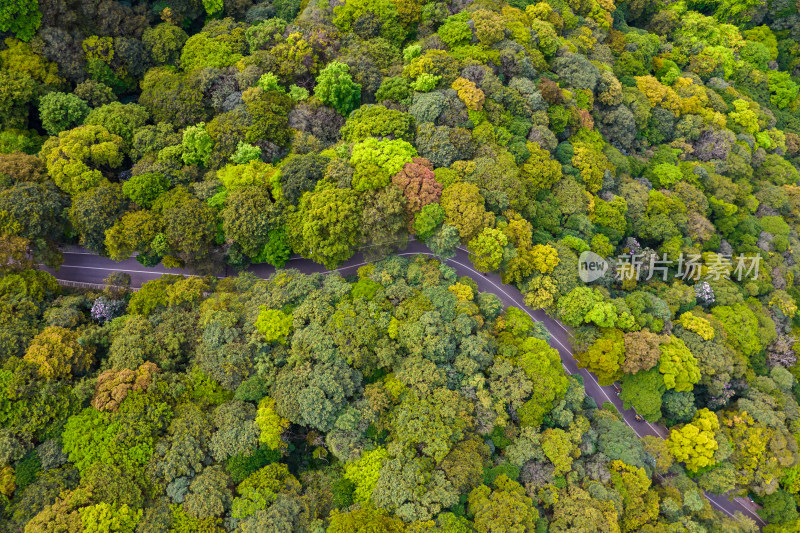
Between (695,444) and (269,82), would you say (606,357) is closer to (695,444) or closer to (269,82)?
(695,444)

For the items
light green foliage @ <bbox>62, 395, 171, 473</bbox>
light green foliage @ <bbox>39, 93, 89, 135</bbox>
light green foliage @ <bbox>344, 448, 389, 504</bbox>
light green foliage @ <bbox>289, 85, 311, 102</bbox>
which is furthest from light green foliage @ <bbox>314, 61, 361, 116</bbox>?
light green foliage @ <bbox>344, 448, 389, 504</bbox>

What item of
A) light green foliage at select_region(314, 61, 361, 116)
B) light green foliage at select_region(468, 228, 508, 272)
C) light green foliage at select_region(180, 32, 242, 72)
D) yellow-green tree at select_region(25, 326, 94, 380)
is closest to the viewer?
yellow-green tree at select_region(25, 326, 94, 380)

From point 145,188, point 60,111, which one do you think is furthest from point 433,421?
point 60,111

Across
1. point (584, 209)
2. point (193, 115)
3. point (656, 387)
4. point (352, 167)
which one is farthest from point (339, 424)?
point (193, 115)

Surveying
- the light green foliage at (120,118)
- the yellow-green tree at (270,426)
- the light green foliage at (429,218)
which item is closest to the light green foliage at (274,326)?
the yellow-green tree at (270,426)

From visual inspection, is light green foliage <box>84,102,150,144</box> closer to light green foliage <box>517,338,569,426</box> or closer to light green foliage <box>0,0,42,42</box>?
light green foliage <box>0,0,42,42</box>

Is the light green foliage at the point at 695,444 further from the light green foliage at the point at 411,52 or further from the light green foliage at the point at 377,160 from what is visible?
the light green foliage at the point at 411,52
